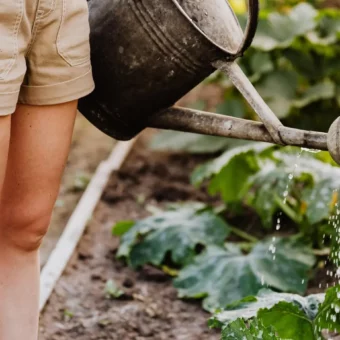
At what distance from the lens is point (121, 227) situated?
3.61 m

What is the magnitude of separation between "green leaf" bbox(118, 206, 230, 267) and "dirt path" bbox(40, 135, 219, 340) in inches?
3.0

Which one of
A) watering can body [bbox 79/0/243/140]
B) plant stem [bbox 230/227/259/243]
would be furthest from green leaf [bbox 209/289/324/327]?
plant stem [bbox 230/227/259/243]

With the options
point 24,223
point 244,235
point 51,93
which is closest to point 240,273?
point 244,235

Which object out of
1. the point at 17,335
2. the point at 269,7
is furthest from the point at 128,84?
the point at 269,7

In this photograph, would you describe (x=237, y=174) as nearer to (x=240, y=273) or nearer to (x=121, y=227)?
(x=121, y=227)

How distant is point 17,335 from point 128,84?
0.75 metres

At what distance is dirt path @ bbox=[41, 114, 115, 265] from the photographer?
377 cm

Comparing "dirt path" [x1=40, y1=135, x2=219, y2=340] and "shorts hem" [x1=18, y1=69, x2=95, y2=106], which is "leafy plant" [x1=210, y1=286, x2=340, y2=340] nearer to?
"dirt path" [x1=40, y1=135, x2=219, y2=340]

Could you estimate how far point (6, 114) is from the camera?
1.89m

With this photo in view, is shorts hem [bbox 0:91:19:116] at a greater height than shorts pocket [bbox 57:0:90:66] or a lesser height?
lesser

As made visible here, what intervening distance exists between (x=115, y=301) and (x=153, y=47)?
1.29 m

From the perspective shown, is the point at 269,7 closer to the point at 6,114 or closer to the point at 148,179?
the point at 148,179

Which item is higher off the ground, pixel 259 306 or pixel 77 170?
pixel 259 306

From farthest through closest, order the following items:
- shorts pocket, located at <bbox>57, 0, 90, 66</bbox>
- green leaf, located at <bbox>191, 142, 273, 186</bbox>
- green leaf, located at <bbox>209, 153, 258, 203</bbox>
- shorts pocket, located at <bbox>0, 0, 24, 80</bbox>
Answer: green leaf, located at <bbox>209, 153, 258, 203</bbox> < green leaf, located at <bbox>191, 142, 273, 186</bbox> < shorts pocket, located at <bbox>57, 0, 90, 66</bbox> < shorts pocket, located at <bbox>0, 0, 24, 80</bbox>
